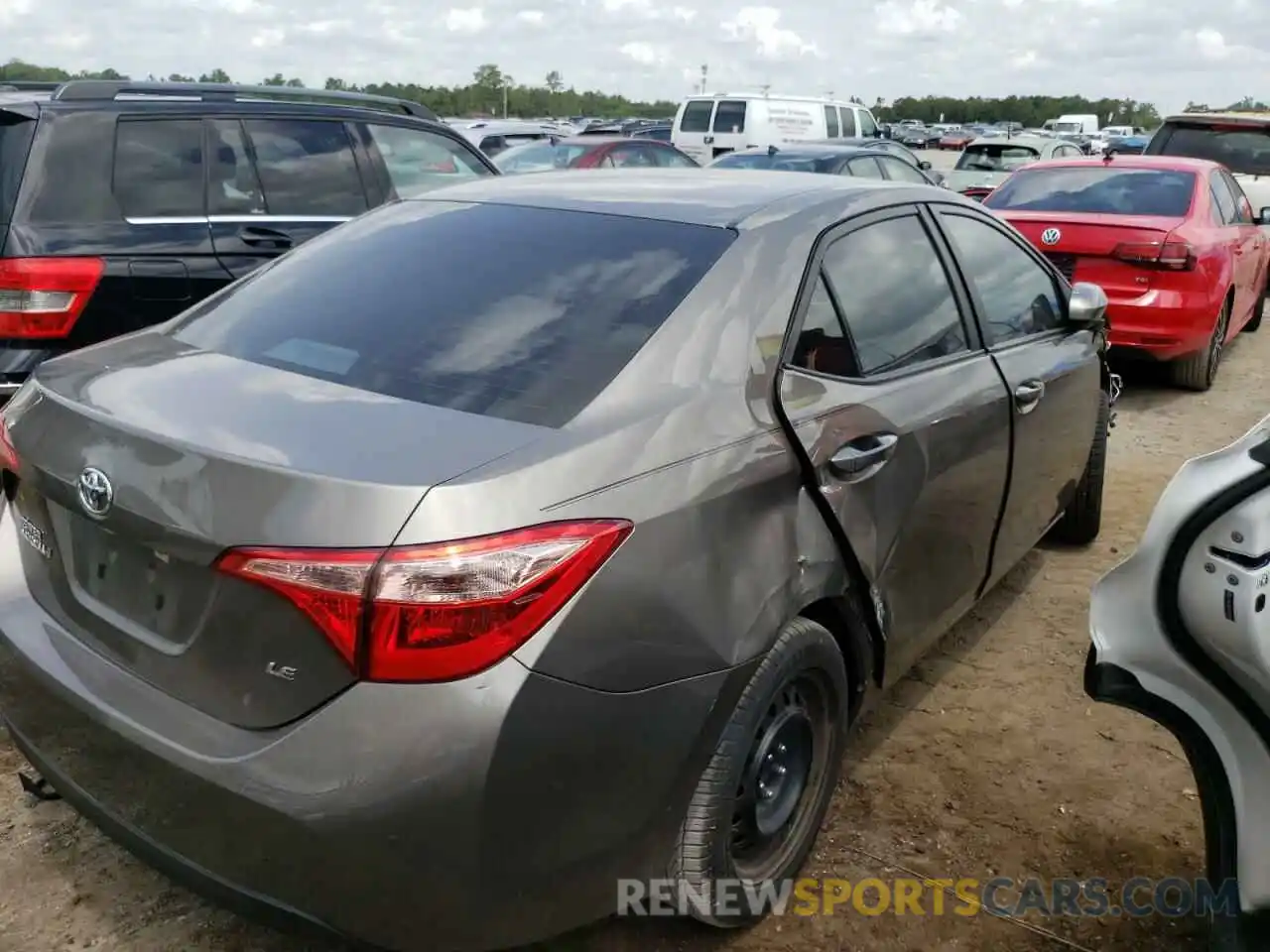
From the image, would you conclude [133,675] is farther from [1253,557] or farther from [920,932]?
[1253,557]

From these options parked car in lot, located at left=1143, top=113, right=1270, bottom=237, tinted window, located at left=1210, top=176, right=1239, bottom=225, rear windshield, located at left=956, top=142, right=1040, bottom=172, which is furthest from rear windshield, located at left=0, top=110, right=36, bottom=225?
rear windshield, located at left=956, top=142, right=1040, bottom=172

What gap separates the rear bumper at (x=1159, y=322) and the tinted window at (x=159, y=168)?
5304 millimetres

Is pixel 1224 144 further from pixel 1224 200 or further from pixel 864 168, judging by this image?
pixel 1224 200

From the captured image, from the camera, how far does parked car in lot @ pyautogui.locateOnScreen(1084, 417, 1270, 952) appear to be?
78.2 inches

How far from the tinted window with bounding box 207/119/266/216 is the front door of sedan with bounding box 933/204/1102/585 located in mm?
3230

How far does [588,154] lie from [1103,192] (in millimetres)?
6523

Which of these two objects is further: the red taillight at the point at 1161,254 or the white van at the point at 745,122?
the white van at the point at 745,122

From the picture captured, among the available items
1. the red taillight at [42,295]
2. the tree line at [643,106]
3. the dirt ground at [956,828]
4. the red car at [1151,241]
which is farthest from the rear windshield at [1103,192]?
the tree line at [643,106]

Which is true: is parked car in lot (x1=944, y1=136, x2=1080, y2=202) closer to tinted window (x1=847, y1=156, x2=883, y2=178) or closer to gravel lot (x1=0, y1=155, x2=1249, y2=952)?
tinted window (x1=847, y1=156, x2=883, y2=178)

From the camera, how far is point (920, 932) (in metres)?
2.53

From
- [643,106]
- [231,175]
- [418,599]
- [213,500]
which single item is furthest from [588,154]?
[643,106]

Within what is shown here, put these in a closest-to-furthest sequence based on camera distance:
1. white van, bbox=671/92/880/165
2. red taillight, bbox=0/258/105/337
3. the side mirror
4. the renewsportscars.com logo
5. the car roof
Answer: the renewsportscars.com logo
the car roof
the side mirror
red taillight, bbox=0/258/105/337
white van, bbox=671/92/880/165

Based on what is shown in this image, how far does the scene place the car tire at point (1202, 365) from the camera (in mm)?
7680

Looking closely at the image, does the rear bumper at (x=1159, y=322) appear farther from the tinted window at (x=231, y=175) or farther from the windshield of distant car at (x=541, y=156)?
the windshield of distant car at (x=541, y=156)
